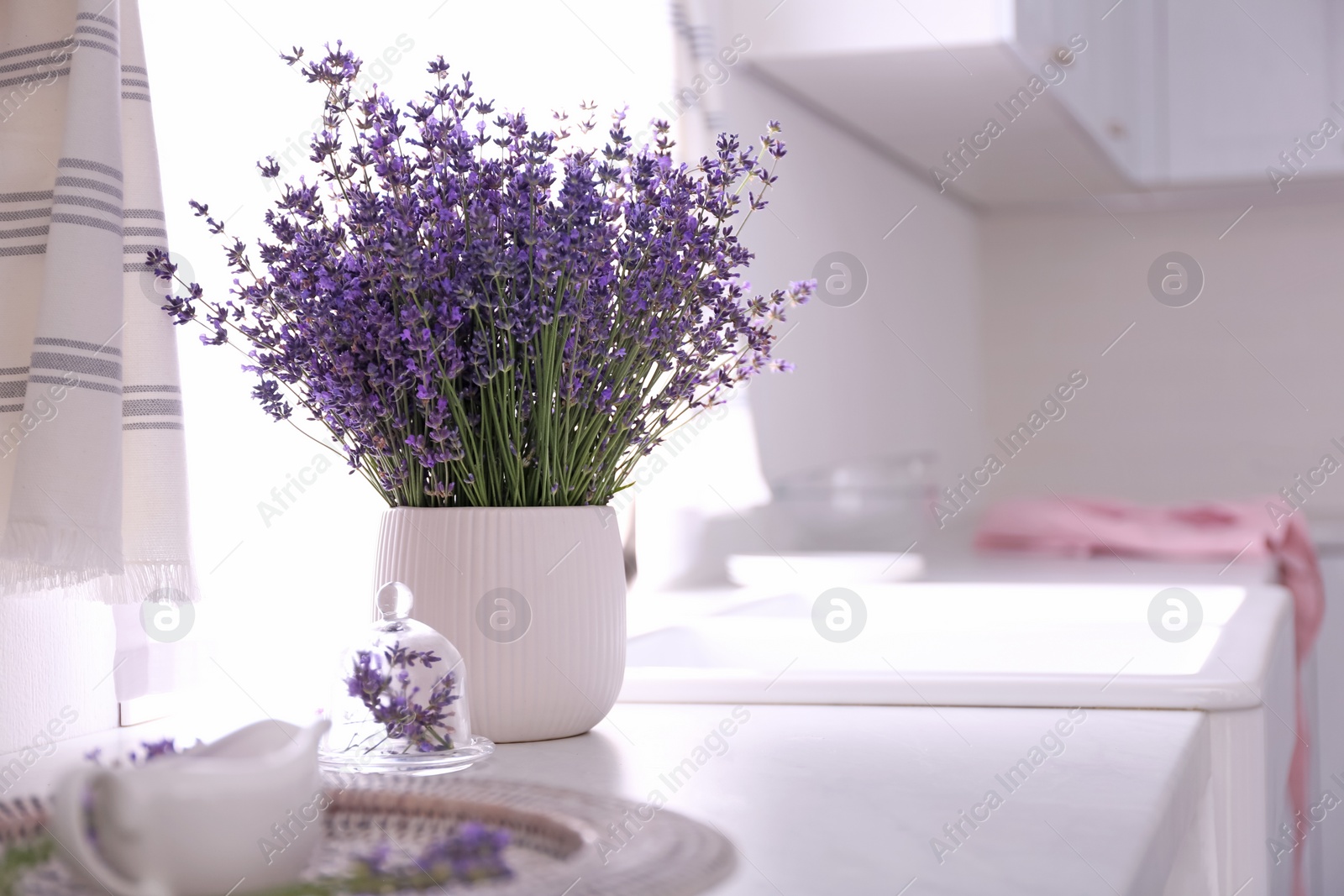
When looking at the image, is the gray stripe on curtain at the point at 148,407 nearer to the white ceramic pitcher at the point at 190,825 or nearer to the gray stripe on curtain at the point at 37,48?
the gray stripe on curtain at the point at 37,48

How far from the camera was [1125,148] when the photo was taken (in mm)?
2619

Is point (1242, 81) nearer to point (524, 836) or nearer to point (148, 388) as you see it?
point (148, 388)

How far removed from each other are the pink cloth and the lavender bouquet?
139 cm

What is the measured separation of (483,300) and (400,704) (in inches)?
8.8

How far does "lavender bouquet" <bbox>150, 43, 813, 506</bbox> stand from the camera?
2.34 ft

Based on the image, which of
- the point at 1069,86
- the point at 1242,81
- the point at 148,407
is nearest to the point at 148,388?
the point at 148,407

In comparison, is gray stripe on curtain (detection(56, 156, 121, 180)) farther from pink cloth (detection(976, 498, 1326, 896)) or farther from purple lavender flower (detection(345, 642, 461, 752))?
pink cloth (detection(976, 498, 1326, 896))

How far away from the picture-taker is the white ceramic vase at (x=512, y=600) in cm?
76

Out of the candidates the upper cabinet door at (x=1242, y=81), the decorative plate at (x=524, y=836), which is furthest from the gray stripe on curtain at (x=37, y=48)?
the upper cabinet door at (x=1242, y=81)

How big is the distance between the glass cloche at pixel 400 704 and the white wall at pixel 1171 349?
2.52m

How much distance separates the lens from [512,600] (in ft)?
2.51

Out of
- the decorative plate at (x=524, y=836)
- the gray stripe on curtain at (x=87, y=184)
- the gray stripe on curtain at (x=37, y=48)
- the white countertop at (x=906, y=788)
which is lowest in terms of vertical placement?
the white countertop at (x=906, y=788)

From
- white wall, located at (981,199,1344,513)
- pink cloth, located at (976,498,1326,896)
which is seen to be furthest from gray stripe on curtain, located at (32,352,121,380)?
white wall, located at (981,199,1344,513)

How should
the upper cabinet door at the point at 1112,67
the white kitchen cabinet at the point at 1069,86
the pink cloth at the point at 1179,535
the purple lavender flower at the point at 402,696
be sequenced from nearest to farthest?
the purple lavender flower at the point at 402,696 → the white kitchen cabinet at the point at 1069,86 → the upper cabinet door at the point at 1112,67 → the pink cloth at the point at 1179,535
